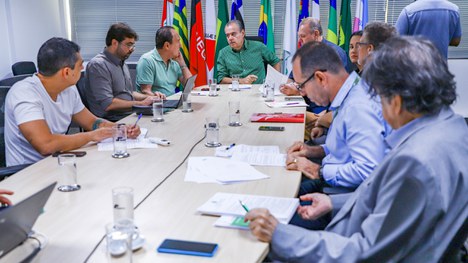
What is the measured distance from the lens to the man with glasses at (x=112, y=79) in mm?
3518

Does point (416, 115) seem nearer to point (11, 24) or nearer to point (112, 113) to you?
point (112, 113)

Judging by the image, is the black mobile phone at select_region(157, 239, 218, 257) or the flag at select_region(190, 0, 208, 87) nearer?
the black mobile phone at select_region(157, 239, 218, 257)

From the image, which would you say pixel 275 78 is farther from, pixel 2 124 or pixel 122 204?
pixel 122 204

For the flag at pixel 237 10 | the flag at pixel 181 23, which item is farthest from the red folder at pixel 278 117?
the flag at pixel 181 23

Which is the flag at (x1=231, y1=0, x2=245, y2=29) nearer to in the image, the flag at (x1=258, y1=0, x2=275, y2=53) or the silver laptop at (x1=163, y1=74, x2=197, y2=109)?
the flag at (x1=258, y1=0, x2=275, y2=53)

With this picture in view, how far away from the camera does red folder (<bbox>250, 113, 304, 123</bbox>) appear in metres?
2.88

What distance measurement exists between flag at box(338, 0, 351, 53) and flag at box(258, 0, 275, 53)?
0.85 m

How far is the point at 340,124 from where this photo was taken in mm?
1958

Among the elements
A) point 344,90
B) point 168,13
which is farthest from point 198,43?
point 344,90

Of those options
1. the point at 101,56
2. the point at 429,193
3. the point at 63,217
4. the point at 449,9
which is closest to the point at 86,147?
the point at 63,217

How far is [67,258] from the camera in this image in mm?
1183

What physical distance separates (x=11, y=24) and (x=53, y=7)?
994 mm

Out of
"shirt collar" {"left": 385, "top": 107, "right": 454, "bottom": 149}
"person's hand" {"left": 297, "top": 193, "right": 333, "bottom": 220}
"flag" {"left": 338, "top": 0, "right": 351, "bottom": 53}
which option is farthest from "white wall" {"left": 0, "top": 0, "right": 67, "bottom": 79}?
"shirt collar" {"left": 385, "top": 107, "right": 454, "bottom": 149}

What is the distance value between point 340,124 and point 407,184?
95 cm
